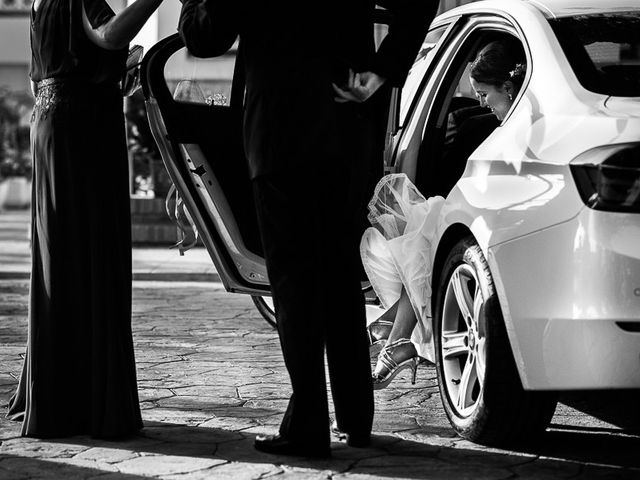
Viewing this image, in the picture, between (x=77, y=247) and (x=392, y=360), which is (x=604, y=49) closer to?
(x=392, y=360)

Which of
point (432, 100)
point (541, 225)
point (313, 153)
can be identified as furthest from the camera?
point (432, 100)

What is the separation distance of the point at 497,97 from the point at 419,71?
1.84ft

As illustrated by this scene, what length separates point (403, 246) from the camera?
494 cm

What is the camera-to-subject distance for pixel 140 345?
6785 mm

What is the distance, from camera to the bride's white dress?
4855 mm

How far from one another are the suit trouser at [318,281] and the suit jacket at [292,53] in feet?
0.31

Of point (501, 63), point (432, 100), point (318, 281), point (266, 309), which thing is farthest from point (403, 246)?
point (266, 309)

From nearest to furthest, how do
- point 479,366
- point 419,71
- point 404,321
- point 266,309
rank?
1. point 479,366
2. point 404,321
3. point 419,71
4. point 266,309

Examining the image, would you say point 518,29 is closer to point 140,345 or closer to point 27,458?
point 27,458

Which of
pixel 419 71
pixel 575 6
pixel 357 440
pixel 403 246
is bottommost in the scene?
pixel 357 440

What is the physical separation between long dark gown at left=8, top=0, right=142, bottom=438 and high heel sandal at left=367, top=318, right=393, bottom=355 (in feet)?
4.40

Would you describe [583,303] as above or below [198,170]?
below

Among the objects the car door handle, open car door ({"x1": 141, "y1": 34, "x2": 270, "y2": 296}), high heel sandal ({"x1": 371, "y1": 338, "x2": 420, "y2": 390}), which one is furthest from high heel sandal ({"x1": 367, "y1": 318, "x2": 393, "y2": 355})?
the car door handle

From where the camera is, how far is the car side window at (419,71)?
18.2ft
